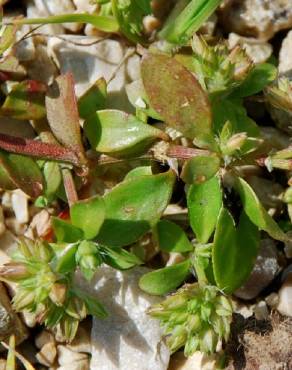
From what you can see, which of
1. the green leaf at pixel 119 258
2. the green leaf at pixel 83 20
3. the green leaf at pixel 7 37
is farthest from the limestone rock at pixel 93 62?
the green leaf at pixel 119 258

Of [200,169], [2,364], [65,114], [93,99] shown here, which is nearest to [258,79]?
[200,169]

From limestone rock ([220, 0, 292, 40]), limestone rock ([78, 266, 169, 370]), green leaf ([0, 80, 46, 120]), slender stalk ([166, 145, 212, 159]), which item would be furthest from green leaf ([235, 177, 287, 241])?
green leaf ([0, 80, 46, 120])

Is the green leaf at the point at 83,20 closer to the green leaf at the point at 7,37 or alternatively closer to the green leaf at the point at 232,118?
the green leaf at the point at 7,37

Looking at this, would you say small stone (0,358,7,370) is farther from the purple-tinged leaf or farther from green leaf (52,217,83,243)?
Answer: the purple-tinged leaf

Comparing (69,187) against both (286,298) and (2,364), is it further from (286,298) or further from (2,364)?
(286,298)

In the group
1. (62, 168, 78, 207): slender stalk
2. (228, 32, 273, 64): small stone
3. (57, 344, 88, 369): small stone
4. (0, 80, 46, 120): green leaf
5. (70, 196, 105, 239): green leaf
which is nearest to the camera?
(70, 196, 105, 239): green leaf

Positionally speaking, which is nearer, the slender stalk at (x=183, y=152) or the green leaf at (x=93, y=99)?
the slender stalk at (x=183, y=152)

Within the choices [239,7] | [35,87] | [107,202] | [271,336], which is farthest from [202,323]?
[239,7]
